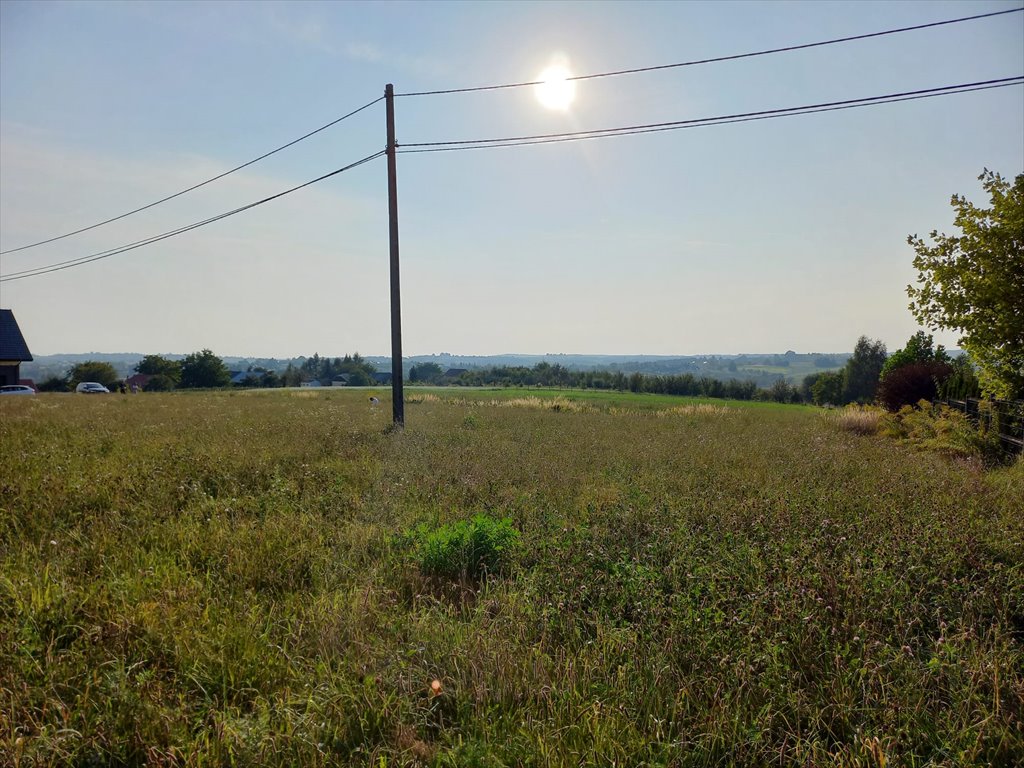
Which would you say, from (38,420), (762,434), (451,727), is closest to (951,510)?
(451,727)

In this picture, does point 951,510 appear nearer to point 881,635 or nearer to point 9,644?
point 881,635

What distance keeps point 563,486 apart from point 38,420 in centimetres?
1533

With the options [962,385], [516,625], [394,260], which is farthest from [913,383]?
[516,625]

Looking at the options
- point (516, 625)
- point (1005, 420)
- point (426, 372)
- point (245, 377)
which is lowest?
point (516, 625)

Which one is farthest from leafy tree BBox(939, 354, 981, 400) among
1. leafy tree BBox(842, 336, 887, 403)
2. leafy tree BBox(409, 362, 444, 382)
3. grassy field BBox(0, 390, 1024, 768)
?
leafy tree BBox(409, 362, 444, 382)

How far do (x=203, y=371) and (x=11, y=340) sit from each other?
52.1 meters

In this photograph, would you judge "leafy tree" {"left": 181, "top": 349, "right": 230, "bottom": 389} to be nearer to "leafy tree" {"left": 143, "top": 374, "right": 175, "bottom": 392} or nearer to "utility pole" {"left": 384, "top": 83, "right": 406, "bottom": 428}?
"leafy tree" {"left": 143, "top": 374, "right": 175, "bottom": 392}

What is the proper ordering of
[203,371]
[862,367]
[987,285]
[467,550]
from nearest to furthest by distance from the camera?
[467,550]
[987,285]
[862,367]
[203,371]

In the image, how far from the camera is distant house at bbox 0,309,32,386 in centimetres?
4262

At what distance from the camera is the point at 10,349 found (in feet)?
140

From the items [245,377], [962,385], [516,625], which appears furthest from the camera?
[245,377]

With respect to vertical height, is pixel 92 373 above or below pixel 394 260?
below

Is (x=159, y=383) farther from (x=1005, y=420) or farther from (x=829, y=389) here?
(x=829, y=389)

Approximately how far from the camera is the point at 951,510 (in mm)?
6012
